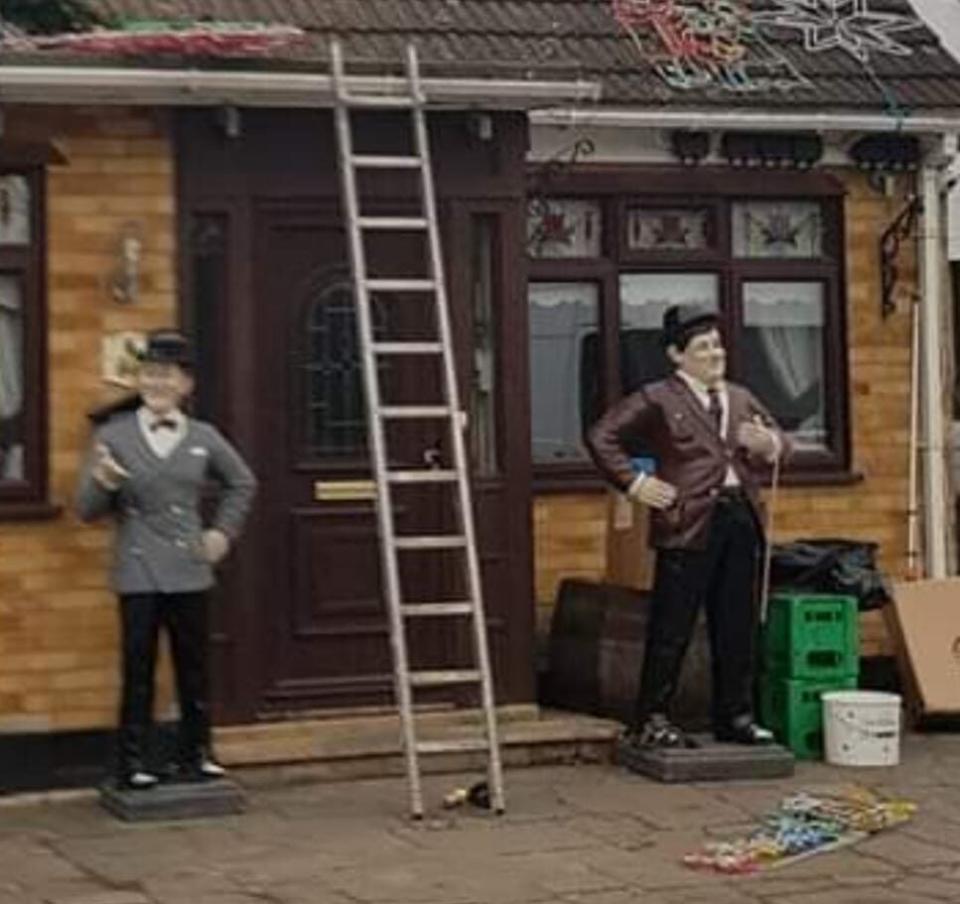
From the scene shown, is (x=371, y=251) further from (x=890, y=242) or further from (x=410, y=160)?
(x=890, y=242)

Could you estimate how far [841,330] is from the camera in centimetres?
1288

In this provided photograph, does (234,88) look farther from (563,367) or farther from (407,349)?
(563,367)

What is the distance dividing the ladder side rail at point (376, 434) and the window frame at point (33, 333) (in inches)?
51.6

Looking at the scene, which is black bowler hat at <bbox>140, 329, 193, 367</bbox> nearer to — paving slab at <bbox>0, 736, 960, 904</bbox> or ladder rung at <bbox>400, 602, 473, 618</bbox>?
ladder rung at <bbox>400, 602, 473, 618</bbox>

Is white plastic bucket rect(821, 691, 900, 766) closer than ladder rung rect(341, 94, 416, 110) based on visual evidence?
No

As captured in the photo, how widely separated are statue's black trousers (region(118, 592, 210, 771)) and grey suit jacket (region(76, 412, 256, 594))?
0.30 ft

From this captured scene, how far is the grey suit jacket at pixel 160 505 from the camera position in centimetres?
987

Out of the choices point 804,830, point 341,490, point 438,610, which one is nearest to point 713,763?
point 804,830

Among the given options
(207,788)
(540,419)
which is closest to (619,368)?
(540,419)

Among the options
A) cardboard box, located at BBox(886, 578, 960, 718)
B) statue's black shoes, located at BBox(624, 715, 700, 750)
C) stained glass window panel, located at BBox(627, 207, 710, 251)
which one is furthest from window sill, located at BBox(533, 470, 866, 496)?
statue's black shoes, located at BBox(624, 715, 700, 750)

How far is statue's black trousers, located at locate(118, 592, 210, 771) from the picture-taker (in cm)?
991

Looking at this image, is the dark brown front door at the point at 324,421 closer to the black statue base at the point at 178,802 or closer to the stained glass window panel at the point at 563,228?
the black statue base at the point at 178,802

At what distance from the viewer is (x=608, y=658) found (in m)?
11.5

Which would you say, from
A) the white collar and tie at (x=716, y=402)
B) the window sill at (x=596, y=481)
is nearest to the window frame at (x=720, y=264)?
the window sill at (x=596, y=481)
